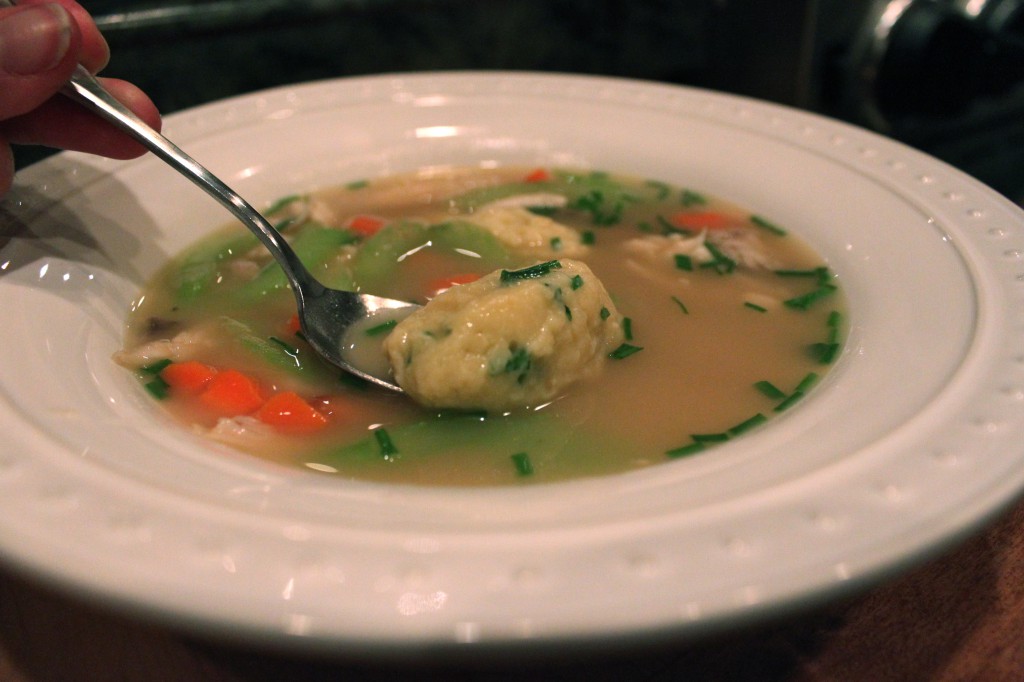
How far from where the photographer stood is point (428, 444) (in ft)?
5.73

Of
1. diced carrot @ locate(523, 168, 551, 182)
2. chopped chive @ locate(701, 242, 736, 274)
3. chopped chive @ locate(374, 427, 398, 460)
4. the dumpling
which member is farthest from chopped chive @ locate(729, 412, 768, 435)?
diced carrot @ locate(523, 168, 551, 182)

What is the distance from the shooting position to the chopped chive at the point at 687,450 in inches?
67.0

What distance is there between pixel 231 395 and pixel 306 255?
0.73 m

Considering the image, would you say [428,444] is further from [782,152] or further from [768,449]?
[782,152]

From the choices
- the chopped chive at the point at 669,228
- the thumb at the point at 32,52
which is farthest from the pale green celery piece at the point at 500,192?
the thumb at the point at 32,52

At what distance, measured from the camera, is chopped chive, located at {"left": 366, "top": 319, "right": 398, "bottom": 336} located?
7.07 feet

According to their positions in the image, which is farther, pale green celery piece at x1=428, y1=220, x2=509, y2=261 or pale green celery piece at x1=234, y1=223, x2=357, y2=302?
pale green celery piece at x1=428, y1=220, x2=509, y2=261

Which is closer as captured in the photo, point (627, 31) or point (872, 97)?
point (872, 97)

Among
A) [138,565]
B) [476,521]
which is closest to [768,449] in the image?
[476,521]

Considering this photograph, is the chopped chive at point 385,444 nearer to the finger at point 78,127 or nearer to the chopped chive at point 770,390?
the chopped chive at point 770,390

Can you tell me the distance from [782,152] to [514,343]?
150 centimetres

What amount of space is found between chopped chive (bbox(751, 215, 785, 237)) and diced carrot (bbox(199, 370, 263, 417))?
169 centimetres

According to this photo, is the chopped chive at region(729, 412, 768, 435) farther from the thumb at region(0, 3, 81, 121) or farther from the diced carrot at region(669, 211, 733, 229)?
the thumb at region(0, 3, 81, 121)

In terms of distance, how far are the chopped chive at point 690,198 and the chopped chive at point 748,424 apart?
1.28m
